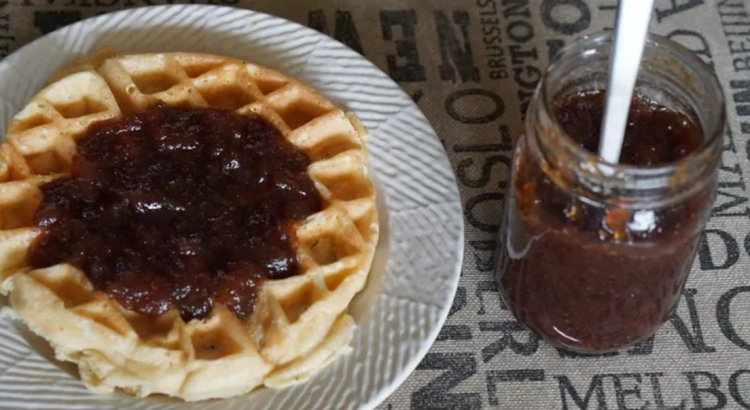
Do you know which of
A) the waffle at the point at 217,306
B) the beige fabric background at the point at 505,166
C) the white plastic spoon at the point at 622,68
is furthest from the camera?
the beige fabric background at the point at 505,166

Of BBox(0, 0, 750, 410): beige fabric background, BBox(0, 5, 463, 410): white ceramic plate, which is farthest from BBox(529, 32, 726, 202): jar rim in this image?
BBox(0, 0, 750, 410): beige fabric background

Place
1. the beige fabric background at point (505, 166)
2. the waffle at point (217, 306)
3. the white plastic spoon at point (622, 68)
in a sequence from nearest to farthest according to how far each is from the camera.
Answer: the white plastic spoon at point (622, 68) < the waffle at point (217, 306) < the beige fabric background at point (505, 166)

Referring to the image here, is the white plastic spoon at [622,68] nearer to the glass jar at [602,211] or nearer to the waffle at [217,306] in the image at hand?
the glass jar at [602,211]

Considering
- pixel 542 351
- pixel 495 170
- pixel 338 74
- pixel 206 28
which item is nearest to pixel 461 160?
pixel 495 170

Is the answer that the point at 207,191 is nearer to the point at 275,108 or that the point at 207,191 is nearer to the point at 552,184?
the point at 275,108

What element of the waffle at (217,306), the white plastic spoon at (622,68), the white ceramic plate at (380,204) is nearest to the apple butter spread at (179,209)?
the waffle at (217,306)

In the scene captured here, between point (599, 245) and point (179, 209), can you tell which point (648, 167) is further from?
point (179, 209)

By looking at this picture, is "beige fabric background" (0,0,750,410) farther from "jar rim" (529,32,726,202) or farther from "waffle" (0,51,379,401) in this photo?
"jar rim" (529,32,726,202)
